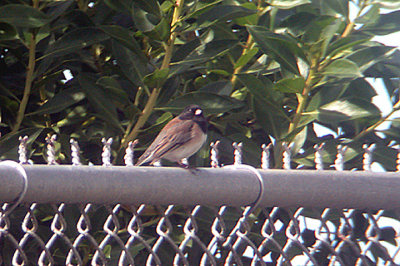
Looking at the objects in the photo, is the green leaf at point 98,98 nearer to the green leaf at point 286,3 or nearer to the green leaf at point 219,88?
the green leaf at point 219,88

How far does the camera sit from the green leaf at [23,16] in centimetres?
264

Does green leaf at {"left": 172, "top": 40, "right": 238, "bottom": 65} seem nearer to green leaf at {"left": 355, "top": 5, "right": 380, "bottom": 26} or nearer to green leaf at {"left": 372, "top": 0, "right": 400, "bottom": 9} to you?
green leaf at {"left": 355, "top": 5, "right": 380, "bottom": 26}

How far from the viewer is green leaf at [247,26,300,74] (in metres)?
2.59

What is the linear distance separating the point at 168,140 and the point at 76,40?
0.60 meters

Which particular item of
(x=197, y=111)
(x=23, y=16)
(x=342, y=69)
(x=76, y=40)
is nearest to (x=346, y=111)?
Result: (x=342, y=69)

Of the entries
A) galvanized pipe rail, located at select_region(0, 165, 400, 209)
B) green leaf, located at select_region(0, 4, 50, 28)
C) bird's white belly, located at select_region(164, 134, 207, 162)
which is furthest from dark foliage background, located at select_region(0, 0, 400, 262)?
galvanized pipe rail, located at select_region(0, 165, 400, 209)

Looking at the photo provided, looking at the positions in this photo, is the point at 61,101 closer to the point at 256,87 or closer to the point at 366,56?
the point at 256,87

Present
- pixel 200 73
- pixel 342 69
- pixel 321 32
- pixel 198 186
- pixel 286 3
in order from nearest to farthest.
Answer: pixel 198 186
pixel 342 69
pixel 321 32
pixel 286 3
pixel 200 73

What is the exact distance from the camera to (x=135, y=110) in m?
2.82

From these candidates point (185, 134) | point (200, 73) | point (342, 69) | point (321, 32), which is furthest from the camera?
point (200, 73)

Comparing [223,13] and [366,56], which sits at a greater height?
[223,13]

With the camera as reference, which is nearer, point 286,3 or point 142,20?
point 142,20

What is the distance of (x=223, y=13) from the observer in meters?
2.74

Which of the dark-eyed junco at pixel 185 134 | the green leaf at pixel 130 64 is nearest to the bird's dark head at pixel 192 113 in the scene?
the dark-eyed junco at pixel 185 134
